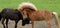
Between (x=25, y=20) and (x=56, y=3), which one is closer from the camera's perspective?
(x=25, y=20)

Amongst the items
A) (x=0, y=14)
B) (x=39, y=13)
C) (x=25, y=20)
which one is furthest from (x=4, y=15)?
(x=39, y=13)

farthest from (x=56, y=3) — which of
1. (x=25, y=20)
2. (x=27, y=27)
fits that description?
(x=25, y=20)

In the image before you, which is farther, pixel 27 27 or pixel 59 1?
pixel 59 1

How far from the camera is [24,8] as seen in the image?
8.10 m

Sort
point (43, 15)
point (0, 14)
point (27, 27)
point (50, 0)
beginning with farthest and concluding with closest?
point (50, 0)
point (27, 27)
point (0, 14)
point (43, 15)

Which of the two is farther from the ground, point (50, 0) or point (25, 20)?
point (50, 0)

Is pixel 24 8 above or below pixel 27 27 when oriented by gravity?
above

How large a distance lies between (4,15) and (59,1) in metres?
7.75

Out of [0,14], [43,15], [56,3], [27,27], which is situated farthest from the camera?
[56,3]

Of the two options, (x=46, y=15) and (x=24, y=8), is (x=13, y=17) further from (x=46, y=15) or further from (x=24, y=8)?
(x=46, y=15)

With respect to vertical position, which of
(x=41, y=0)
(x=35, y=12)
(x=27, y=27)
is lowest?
(x=27, y=27)

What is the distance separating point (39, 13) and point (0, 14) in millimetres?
1540

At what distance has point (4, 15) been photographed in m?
8.40

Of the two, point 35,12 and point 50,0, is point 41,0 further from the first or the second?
point 35,12
